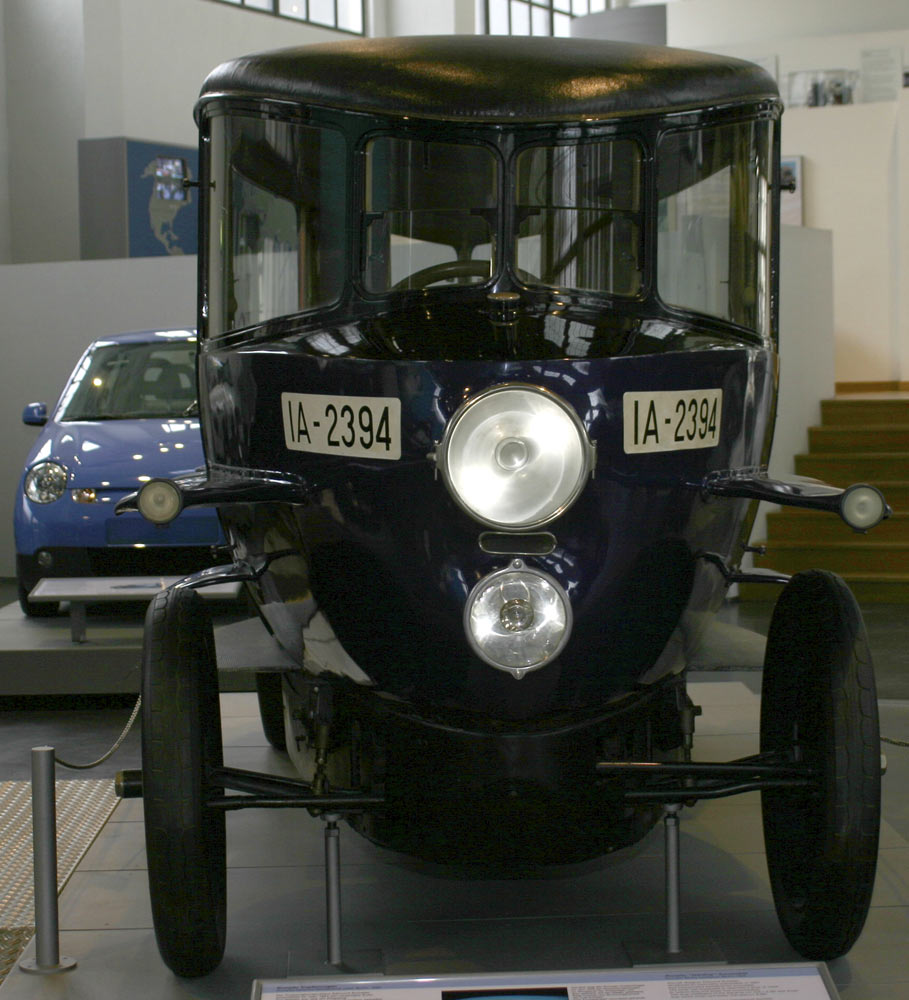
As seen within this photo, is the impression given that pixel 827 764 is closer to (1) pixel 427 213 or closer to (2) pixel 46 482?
(1) pixel 427 213

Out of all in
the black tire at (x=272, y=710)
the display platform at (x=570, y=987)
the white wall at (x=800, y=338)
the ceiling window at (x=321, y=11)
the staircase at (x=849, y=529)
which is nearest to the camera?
the display platform at (x=570, y=987)

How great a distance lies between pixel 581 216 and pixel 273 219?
27.7 inches

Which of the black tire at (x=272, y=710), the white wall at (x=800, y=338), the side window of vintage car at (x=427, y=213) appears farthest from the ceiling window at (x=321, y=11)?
the side window of vintage car at (x=427, y=213)

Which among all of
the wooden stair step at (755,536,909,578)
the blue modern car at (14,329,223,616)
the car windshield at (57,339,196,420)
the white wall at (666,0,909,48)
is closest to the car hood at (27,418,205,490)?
the blue modern car at (14,329,223,616)

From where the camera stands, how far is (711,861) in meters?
3.46

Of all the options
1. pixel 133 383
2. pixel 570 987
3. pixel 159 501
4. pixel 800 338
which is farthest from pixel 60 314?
pixel 570 987

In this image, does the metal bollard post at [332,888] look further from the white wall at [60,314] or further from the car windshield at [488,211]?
the white wall at [60,314]

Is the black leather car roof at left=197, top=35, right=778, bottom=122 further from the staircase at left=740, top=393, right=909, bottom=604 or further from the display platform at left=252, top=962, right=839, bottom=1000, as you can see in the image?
the staircase at left=740, top=393, right=909, bottom=604

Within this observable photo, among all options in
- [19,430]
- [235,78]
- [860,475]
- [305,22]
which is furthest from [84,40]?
[235,78]

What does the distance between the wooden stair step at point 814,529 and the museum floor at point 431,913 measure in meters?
5.46

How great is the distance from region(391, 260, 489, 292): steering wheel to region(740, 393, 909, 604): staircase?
629 centimetres

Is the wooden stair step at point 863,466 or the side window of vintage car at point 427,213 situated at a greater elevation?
the side window of vintage car at point 427,213

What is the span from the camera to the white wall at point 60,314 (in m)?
10.2

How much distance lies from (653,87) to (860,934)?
6.04 feet
